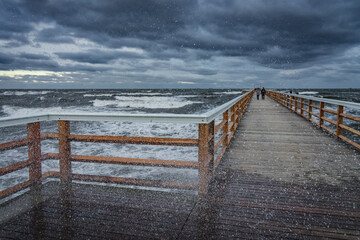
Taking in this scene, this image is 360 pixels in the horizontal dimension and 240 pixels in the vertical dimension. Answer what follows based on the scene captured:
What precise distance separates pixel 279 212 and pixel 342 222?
55cm

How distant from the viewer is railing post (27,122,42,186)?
120 inches

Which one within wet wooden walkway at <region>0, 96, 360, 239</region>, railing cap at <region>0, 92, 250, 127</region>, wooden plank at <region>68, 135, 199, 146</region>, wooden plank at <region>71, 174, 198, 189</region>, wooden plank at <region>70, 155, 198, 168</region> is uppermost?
railing cap at <region>0, 92, 250, 127</region>

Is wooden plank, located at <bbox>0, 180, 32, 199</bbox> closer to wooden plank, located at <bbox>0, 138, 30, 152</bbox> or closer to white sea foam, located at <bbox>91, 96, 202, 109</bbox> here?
wooden plank, located at <bbox>0, 138, 30, 152</bbox>

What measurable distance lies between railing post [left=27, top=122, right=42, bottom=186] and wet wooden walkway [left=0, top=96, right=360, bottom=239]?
0.66 feet

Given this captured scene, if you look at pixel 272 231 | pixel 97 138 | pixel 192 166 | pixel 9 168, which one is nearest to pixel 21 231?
pixel 9 168

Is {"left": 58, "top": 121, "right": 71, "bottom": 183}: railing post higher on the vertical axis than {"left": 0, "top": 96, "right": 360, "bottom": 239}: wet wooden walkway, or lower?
higher

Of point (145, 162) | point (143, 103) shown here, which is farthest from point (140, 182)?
point (143, 103)

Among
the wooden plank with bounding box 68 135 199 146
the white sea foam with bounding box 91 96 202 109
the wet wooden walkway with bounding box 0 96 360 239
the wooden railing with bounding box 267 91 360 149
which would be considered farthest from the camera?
the white sea foam with bounding box 91 96 202 109

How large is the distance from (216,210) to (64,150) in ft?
6.36

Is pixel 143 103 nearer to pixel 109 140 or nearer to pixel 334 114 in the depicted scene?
pixel 334 114

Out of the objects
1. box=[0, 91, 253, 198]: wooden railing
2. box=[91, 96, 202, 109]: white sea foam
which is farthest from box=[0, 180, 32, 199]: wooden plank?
box=[91, 96, 202, 109]: white sea foam

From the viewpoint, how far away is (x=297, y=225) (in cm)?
244

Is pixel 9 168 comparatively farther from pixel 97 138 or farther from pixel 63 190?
pixel 97 138

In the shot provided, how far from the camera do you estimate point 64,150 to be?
3.27 m
